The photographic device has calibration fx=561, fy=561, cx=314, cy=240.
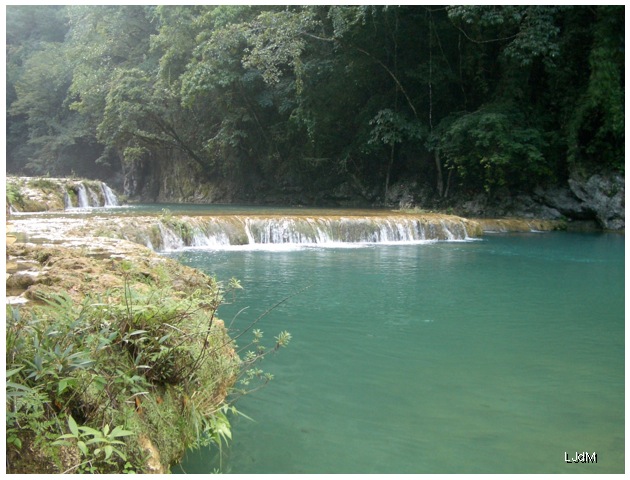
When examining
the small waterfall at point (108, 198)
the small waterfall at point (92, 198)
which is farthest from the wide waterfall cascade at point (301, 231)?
the small waterfall at point (108, 198)

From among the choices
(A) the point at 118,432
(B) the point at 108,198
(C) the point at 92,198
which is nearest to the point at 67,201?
(C) the point at 92,198

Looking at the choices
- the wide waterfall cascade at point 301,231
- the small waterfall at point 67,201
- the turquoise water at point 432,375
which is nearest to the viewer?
the turquoise water at point 432,375

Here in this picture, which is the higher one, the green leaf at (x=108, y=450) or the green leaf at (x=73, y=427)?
the green leaf at (x=73, y=427)

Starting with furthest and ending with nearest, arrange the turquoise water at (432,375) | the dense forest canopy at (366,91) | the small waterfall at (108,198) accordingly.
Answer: the small waterfall at (108,198), the dense forest canopy at (366,91), the turquoise water at (432,375)

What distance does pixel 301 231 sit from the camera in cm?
1303

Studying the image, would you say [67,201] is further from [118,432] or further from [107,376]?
[118,432]

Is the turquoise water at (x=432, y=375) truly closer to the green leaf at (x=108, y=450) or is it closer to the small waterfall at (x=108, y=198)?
the green leaf at (x=108, y=450)

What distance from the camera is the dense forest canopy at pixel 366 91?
53.2 feet

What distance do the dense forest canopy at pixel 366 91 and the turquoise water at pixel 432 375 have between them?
29.7 feet

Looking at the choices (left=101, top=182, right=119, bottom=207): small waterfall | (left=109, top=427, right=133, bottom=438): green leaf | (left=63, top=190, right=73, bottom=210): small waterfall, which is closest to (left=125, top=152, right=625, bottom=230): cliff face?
(left=101, top=182, right=119, bottom=207): small waterfall

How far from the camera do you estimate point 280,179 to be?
23.1 meters

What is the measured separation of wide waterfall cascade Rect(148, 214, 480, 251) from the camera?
38.4ft

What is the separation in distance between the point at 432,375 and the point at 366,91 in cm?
1746

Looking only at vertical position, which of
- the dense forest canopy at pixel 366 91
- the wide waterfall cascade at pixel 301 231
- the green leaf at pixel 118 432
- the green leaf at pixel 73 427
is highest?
the dense forest canopy at pixel 366 91
